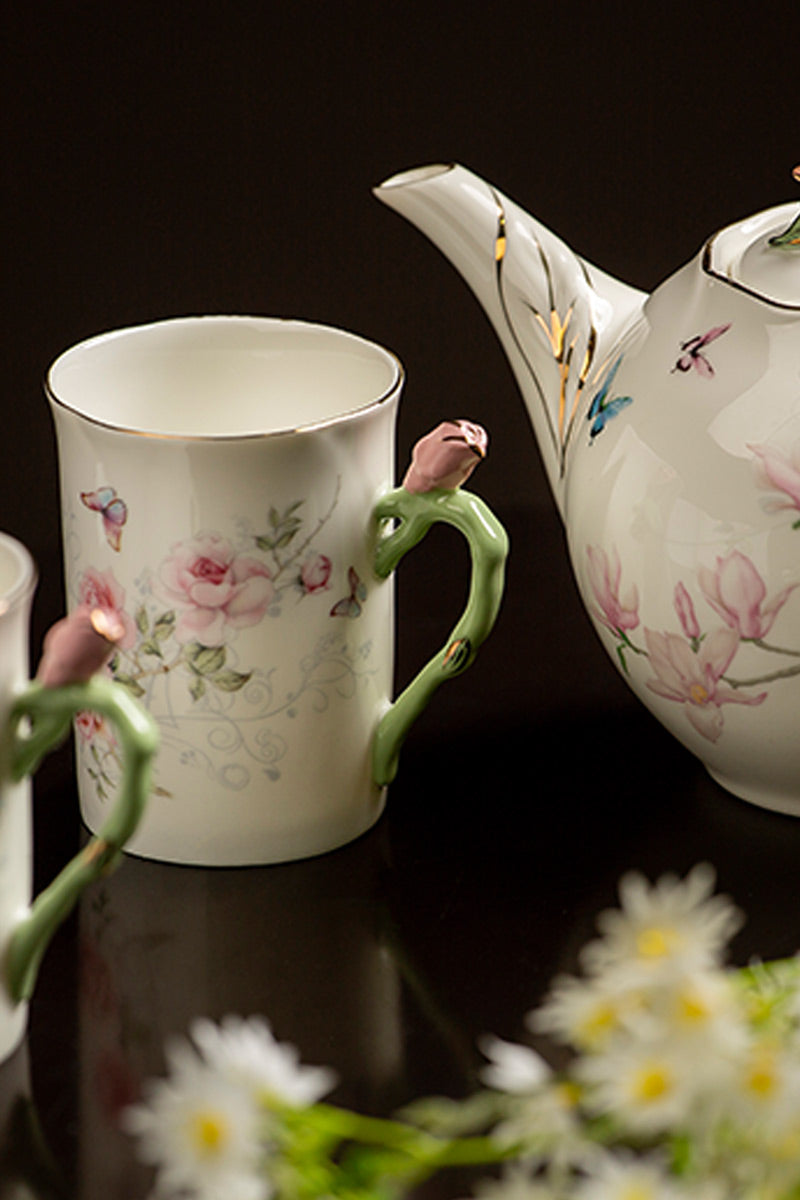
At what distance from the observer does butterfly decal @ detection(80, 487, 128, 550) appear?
0.72m

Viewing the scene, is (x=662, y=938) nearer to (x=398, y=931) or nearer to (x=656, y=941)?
(x=656, y=941)

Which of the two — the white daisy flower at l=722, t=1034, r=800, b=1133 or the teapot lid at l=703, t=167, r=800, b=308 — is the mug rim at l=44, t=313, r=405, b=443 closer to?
the teapot lid at l=703, t=167, r=800, b=308

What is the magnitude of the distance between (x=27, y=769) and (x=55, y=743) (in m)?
0.01

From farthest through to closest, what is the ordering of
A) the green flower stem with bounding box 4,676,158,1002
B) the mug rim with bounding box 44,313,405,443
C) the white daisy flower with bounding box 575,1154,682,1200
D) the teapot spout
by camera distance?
1. the teapot spout
2. the mug rim with bounding box 44,313,405,443
3. the green flower stem with bounding box 4,676,158,1002
4. the white daisy flower with bounding box 575,1154,682,1200

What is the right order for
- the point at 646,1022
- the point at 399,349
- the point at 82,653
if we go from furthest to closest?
1. the point at 399,349
2. the point at 82,653
3. the point at 646,1022

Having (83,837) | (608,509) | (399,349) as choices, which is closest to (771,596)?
(608,509)

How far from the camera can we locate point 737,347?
0.73 metres

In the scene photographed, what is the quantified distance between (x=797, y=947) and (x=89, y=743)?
0.29 metres

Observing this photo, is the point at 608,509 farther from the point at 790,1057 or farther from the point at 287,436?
the point at 790,1057

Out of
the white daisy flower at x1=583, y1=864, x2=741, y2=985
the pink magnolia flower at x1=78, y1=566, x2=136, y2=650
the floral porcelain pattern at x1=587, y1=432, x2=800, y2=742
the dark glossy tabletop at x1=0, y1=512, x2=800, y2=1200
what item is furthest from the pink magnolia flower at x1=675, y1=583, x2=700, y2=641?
the white daisy flower at x1=583, y1=864, x2=741, y2=985

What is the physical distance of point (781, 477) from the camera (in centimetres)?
71

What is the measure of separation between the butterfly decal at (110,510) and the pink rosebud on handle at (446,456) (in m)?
0.11

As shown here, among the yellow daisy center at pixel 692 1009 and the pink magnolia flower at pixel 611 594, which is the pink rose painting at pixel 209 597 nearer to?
the pink magnolia flower at pixel 611 594

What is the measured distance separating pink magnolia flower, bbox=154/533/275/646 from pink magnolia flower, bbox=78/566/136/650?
2cm
